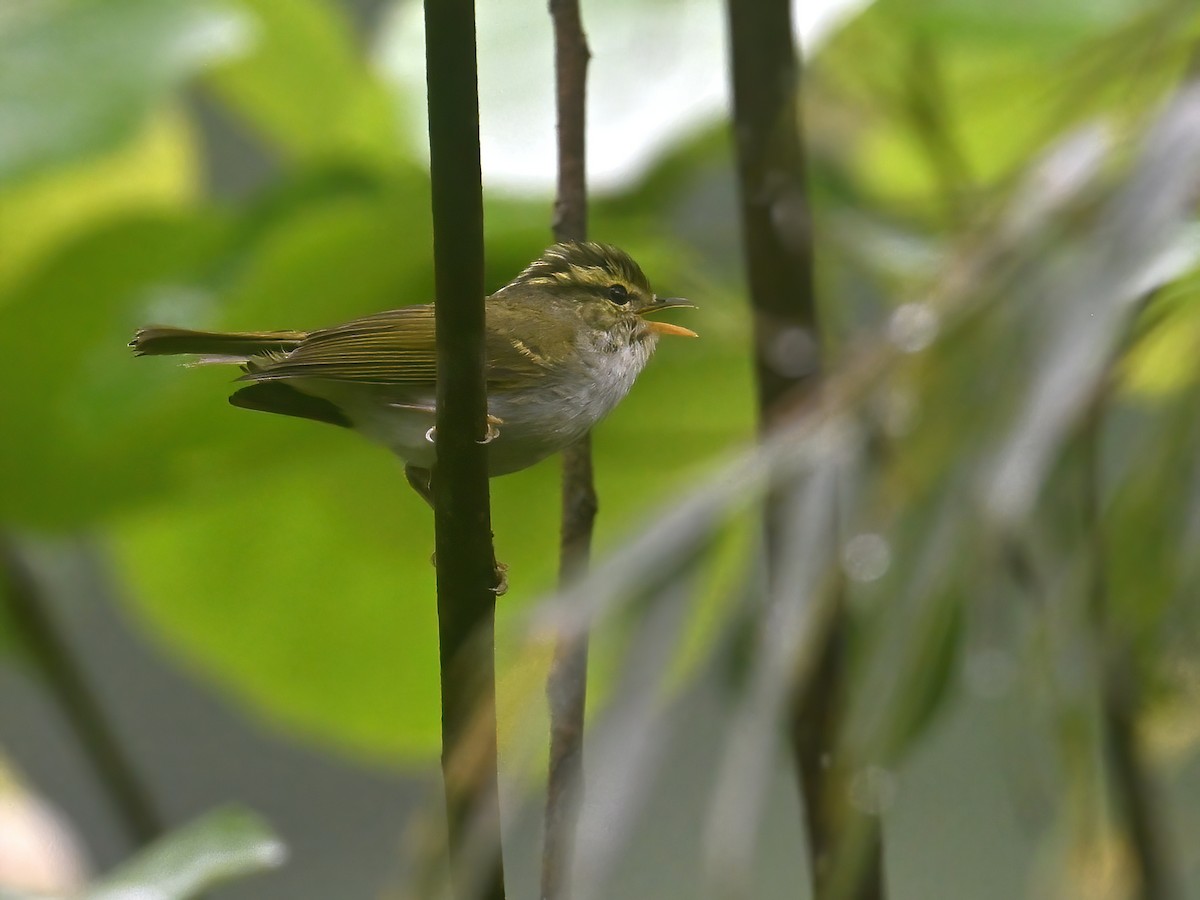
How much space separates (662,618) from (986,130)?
4.18ft

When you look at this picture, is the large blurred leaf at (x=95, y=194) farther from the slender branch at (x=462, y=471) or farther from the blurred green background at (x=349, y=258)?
the slender branch at (x=462, y=471)

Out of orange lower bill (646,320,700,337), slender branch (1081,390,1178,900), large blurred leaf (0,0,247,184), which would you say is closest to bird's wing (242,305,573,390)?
orange lower bill (646,320,700,337)

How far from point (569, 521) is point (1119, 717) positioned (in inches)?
15.2

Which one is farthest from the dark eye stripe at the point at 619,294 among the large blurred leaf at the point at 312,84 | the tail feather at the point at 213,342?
the large blurred leaf at the point at 312,84

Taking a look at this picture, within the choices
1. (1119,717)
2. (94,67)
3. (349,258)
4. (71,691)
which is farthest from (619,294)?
(71,691)

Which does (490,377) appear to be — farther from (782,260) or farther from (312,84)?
(312,84)

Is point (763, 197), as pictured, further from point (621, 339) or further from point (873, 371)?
point (873, 371)

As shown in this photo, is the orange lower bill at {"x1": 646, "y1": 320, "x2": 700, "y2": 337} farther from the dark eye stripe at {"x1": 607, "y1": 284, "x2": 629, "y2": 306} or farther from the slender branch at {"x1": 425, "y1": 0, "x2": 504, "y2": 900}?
the slender branch at {"x1": 425, "y1": 0, "x2": 504, "y2": 900}

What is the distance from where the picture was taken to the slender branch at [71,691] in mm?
1309

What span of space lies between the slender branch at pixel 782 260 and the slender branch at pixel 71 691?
68 centimetres

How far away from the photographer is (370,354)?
78 centimetres

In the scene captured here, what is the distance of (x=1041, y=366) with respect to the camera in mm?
533

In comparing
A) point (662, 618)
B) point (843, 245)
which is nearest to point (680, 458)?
point (843, 245)

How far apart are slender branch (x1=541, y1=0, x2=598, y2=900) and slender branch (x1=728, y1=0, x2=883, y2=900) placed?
12 cm
